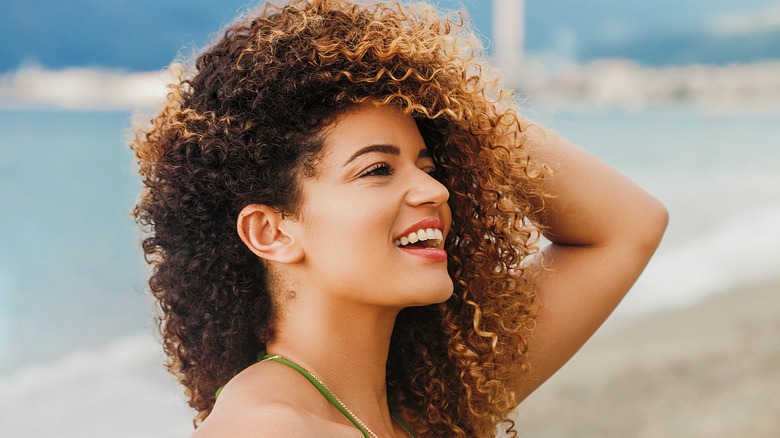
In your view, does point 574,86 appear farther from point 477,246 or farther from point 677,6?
point 477,246

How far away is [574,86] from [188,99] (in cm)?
2168

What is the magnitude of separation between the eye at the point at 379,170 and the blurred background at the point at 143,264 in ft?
1.96

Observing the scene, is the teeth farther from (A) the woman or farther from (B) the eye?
Result: (B) the eye

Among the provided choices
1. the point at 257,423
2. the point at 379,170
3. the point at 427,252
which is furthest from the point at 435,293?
the point at 257,423

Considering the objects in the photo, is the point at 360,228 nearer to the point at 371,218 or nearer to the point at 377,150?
the point at 371,218

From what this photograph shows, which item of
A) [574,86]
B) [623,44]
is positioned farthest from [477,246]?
[623,44]

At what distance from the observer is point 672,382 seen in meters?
6.48

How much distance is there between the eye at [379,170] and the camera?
5.73 feet

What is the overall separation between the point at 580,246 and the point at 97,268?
7470 millimetres

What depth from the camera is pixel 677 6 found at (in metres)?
29.1

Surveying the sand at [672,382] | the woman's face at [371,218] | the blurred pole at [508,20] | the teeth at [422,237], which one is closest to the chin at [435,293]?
the woman's face at [371,218]

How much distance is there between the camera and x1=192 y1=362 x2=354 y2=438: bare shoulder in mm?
1382

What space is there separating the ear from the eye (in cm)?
23

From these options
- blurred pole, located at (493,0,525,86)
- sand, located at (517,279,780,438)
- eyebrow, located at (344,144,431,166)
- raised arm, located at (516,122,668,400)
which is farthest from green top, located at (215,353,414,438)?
blurred pole, located at (493,0,525,86)
